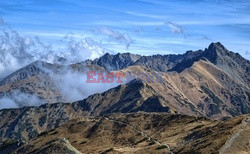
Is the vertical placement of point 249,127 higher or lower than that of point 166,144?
higher

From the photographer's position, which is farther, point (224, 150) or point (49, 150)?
point (49, 150)

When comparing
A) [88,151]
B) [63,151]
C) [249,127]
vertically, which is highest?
[249,127]

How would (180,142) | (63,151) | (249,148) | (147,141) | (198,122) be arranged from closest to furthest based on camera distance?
1. (249,148)
2. (63,151)
3. (180,142)
4. (147,141)
5. (198,122)

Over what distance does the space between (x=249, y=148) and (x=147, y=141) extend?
78.3 meters

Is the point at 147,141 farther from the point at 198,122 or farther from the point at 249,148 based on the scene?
the point at 249,148

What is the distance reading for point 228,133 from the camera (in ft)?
417

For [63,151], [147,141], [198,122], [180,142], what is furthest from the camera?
[198,122]

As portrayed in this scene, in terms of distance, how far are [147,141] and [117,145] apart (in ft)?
57.5

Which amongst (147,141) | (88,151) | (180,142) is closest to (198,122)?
(147,141)

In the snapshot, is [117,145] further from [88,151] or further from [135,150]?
[135,150]

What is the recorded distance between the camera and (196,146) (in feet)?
429

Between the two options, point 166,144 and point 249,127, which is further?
point 166,144

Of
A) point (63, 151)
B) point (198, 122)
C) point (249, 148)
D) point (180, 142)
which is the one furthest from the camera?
point (198, 122)

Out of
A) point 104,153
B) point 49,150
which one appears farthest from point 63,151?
point 104,153
